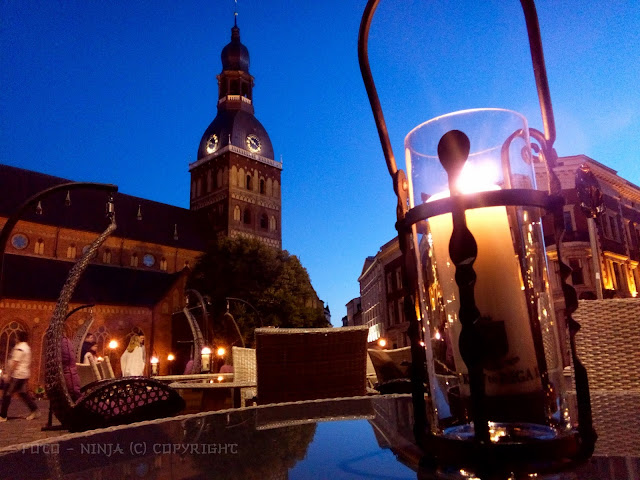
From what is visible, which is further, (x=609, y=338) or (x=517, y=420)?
(x=609, y=338)

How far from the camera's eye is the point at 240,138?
47.1 meters

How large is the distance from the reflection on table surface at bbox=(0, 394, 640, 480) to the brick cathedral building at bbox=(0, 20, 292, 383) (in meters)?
15.6

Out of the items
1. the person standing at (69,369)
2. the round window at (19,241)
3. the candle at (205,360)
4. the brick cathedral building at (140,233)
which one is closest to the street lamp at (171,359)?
the brick cathedral building at (140,233)

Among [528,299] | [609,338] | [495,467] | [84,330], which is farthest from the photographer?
[84,330]

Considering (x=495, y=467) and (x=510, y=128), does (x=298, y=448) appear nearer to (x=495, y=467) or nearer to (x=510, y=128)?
(x=495, y=467)

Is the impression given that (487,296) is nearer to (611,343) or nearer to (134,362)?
(611,343)

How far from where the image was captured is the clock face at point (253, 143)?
47.7m

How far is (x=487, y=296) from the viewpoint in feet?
1.86

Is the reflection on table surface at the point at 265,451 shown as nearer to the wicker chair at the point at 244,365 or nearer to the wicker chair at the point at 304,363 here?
the wicker chair at the point at 304,363

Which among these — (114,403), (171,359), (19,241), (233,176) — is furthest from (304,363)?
(233,176)

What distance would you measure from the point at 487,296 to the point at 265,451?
0.41m

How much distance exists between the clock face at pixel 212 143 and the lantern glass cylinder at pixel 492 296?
161ft

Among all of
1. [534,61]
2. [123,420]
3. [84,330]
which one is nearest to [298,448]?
[534,61]

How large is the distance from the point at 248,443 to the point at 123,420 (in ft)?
11.6
